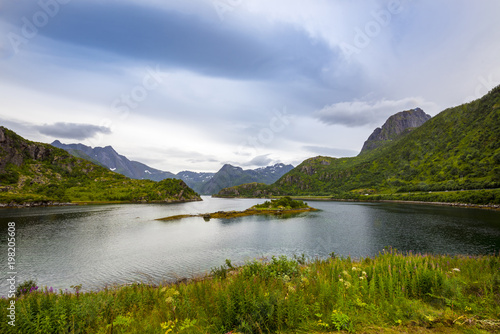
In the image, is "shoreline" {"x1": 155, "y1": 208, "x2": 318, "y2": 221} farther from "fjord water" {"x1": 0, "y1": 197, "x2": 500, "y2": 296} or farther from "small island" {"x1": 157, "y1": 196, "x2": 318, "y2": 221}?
"fjord water" {"x1": 0, "y1": 197, "x2": 500, "y2": 296}

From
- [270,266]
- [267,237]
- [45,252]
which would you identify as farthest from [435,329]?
[45,252]

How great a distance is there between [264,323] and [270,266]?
9.33 m

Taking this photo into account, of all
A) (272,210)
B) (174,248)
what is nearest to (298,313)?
(174,248)

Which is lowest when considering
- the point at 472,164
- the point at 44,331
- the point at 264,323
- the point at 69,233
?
the point at 69,233

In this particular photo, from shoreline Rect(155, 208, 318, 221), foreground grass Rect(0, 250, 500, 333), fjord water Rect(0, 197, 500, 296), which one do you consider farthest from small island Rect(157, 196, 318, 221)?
foreground grass Rect(0, 250, 500, 333)

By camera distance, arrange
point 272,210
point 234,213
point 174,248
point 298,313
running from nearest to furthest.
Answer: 1. point 298,313
2. point 174,248
3. point 234,213
4. point 272,210

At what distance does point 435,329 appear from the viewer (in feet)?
21.8

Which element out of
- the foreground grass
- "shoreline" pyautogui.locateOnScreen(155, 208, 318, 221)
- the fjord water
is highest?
the foreground grass

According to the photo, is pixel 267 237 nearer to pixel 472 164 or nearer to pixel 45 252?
pixel 45 252

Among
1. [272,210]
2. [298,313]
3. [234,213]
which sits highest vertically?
[298,313]

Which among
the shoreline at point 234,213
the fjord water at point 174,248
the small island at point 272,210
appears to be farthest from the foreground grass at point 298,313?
the small island at point 272,210

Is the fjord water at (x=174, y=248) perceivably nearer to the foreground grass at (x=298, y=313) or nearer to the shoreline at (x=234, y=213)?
the foreground grass at (x=298, y=313)

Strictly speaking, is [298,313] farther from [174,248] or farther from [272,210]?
[272,210]

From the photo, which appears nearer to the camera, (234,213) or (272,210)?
(234,213)
